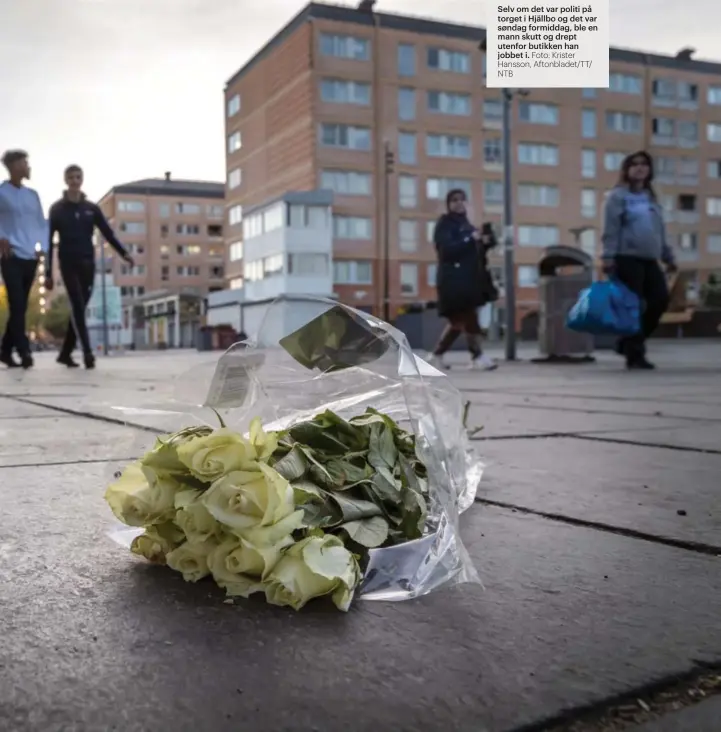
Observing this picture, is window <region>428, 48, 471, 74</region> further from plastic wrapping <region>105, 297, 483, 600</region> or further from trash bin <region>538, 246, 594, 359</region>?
plastic wrapping <region>105, 297, 483, 600</region>

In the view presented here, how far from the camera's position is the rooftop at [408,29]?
44562mm

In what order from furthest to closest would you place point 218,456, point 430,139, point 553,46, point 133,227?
point 133,227 < point 430,139 < point 553,46 < point 218,456

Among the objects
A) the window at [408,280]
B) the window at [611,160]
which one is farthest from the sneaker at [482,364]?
the window at [611,160]

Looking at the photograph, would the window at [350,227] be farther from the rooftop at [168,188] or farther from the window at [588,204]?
the rooftop at [168,188]

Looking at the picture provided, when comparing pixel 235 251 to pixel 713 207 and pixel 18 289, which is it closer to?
pixel 713 207

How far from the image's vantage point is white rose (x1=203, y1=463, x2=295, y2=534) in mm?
1001

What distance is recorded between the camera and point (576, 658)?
84 cm

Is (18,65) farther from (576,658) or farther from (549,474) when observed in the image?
(576,658)

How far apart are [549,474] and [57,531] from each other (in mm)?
1129

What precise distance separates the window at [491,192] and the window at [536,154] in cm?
192

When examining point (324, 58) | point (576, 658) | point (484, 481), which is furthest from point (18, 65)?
point (324, 58)

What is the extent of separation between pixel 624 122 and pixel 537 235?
8.82 metres

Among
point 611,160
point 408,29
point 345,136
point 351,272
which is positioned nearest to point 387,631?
point 351,272

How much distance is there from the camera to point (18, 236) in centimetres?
763
